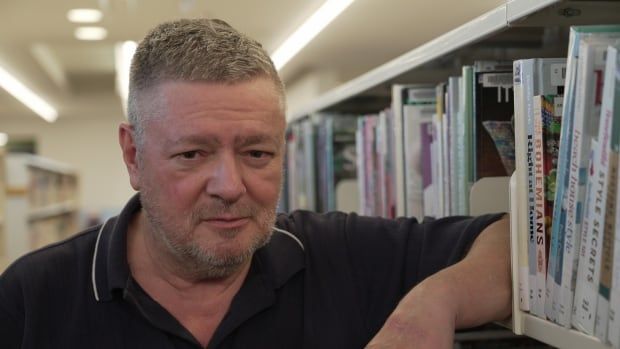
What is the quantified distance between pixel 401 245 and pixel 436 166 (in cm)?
28

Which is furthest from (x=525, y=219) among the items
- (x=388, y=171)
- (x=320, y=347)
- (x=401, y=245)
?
(x=388, y=171)

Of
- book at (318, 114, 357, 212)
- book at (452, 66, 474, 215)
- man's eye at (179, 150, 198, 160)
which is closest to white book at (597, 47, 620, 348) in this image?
book at (452, 66, 474, 215)

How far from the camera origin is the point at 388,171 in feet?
6.50

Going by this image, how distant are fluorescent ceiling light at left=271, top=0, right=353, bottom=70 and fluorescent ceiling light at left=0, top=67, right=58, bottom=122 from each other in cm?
297

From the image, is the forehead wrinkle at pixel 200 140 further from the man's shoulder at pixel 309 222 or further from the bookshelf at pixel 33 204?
the bookshelf at pixel 33 204

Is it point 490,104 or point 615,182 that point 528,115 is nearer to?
point 615,182

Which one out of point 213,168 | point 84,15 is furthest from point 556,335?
point 84,15

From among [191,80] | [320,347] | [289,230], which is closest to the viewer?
[191,80]

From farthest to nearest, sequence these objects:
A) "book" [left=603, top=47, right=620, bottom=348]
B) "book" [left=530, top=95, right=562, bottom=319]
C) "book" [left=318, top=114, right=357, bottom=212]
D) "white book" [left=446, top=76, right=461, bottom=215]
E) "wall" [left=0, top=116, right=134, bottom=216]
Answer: "wall" [left=0, top=116, right=134, bottom=216], "book" [left=318, top=114, right=357, bottom=212], "white book" [left=446, top=76, right=461, bottom=215], "book" [left=530, top=95, right=562, bottom=319], "book" [left=603, top=47, right=620, bottom=348]

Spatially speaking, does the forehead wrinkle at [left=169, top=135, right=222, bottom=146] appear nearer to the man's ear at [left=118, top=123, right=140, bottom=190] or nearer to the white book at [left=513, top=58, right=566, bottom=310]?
the man's ear at [left=118, top=123, right=140, bottom=190]

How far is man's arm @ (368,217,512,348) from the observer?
1041mm

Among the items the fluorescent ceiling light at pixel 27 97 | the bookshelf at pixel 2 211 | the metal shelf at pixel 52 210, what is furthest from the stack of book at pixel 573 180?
the fluorescent ceiling light at pixel 27 97

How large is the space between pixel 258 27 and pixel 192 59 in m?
4.02

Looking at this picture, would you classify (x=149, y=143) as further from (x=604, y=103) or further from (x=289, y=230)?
(x=604, y=103)
